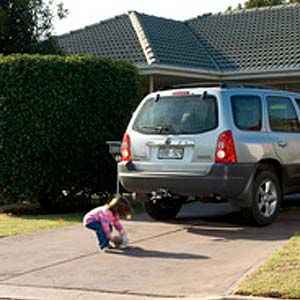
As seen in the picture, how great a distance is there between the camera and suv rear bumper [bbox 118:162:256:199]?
368 inches

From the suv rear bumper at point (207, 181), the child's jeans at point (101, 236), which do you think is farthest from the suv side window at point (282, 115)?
the child's jeans at point (101, 236)

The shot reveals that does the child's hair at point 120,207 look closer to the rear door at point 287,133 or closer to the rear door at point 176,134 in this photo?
the rear door at point 176,134

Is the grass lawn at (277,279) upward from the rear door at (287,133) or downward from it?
downward

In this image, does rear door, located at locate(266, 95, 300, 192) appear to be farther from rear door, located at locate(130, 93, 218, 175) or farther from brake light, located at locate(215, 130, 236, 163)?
rear door, located at locate(130, 93, 218, 175)

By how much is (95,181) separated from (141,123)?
2.69 meters

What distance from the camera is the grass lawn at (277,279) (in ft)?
19.8

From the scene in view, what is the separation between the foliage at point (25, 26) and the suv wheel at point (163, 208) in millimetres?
6248

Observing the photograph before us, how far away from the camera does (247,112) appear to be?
991 centimetres

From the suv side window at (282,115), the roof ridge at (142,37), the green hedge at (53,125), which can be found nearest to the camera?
the suv side window at (282,115)

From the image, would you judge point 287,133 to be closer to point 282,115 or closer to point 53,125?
point 282,115

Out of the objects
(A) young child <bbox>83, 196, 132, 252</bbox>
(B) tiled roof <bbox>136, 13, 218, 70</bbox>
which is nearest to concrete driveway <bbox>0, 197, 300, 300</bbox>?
(A) young child <bbox>83, 196, 132, 252</bbox>

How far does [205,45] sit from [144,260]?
626 inches

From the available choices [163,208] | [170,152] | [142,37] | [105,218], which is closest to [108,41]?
[142,37]

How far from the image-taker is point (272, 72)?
64.3 feet
